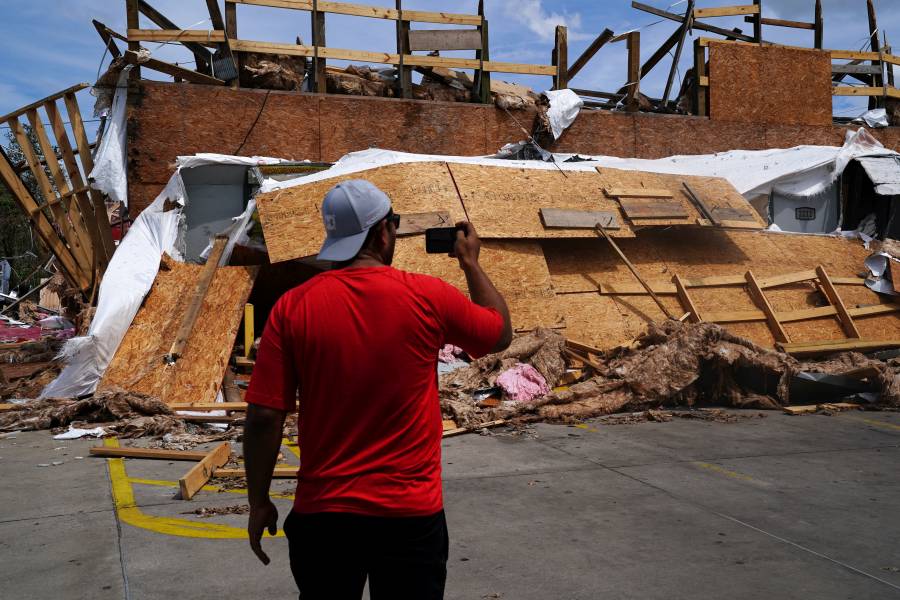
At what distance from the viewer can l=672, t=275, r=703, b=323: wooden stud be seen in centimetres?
1121

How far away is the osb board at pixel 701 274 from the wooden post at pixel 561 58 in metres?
4.36

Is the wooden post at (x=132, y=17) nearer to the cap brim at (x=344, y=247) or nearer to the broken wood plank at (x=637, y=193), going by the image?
the broken wood plank at (x=637, y=193)

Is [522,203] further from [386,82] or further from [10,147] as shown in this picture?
[10,147]

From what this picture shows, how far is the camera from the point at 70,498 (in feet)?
18.4

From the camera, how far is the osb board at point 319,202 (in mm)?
10336

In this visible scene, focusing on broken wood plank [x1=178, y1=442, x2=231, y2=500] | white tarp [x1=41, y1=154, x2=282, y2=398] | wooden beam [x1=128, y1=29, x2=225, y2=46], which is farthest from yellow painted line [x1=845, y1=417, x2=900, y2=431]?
wooden beam [x1=128, y1=29, x2=225, y2=46]

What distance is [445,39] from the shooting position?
47.7ft

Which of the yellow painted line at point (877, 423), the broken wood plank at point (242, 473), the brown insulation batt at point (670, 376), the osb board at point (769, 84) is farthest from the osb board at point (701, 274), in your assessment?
the broken wood plank at point (242, 473)

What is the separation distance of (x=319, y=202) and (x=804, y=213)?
33.3 ft

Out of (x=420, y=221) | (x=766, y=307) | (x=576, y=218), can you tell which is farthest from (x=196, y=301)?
(x=766, y=307)

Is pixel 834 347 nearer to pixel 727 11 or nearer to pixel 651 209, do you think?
pixel 651 209

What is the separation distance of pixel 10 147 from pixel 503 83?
29844mm

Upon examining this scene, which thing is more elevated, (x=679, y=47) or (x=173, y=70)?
(x=679, y=47)

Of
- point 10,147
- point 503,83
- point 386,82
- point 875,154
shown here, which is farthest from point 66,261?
point 10,147
